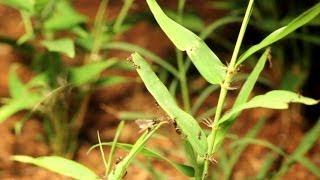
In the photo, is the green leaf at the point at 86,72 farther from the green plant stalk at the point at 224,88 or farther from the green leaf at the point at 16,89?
the green plant stalk at the point at 224,88

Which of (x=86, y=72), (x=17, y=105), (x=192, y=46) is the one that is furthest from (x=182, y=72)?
(x=192, y=46)

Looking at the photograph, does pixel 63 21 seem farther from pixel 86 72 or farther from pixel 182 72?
pixel 182 72

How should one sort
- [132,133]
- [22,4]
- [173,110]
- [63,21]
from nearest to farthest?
[173,110] → [22,4] → [63,21] → [132,133]

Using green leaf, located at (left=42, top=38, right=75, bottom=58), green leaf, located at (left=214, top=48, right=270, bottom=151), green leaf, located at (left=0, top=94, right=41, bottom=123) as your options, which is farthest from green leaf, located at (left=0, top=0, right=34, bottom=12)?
green leaf, located at (left=214, top=48, right=270, bottom=151)

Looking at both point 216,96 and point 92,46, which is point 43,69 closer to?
point 92,46

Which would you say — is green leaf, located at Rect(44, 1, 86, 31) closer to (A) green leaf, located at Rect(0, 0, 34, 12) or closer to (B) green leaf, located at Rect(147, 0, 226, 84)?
(A) green leaf, located at Rect(0, 0, 34, 12)

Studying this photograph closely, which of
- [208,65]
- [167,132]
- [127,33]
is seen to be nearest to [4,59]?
[127,33]
